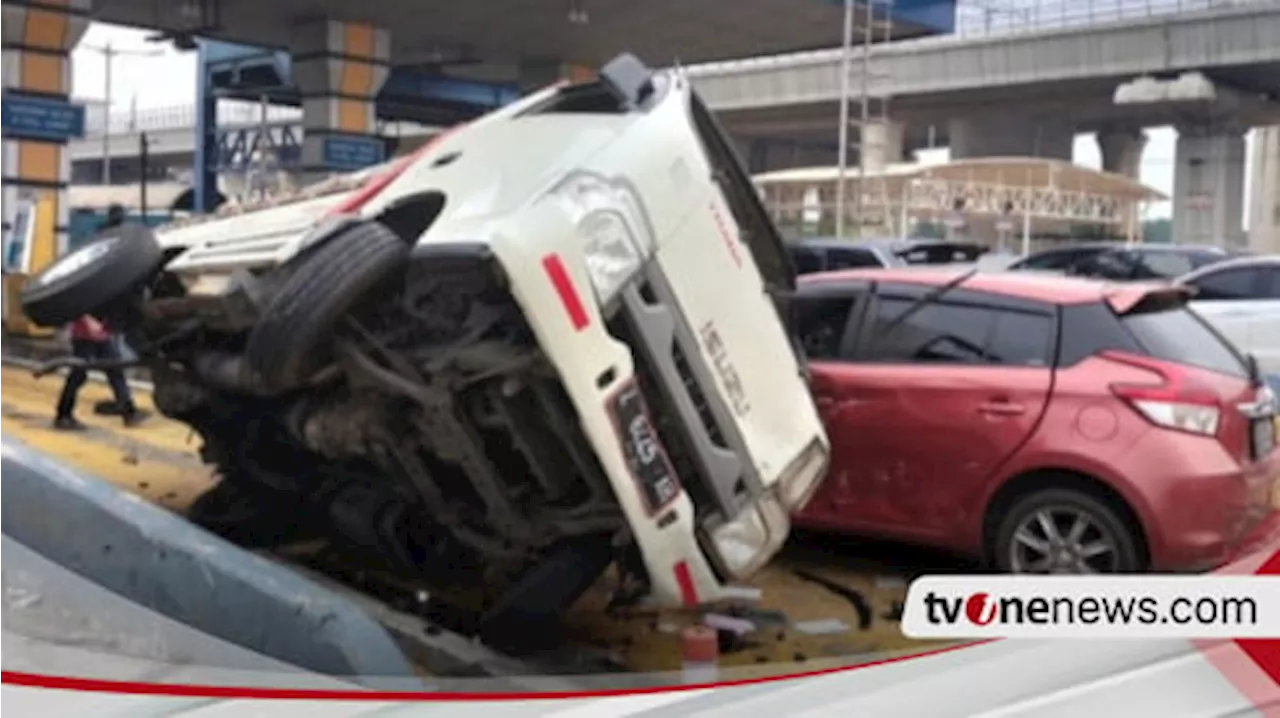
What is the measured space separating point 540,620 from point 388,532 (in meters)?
0.22

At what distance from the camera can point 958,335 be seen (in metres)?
1.97

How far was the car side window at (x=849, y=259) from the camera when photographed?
1834 mm

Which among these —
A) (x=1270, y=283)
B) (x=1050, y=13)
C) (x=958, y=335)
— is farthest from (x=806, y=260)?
(x=1270, y=283)

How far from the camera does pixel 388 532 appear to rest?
5.30 feet

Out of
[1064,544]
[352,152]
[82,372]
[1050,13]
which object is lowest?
[1064,544]

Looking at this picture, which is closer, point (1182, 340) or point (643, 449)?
point (643, 449)

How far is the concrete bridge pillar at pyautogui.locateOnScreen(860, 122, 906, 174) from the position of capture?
5.60ft

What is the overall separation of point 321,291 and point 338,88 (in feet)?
0.68

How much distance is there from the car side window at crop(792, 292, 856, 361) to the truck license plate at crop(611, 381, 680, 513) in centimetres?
31

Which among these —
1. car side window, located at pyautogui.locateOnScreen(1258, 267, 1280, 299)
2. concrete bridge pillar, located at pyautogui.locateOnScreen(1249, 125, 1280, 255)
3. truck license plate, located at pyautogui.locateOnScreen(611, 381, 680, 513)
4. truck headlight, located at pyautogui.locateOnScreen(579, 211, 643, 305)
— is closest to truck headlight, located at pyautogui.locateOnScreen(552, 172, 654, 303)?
truck headlight, located at pyautogui.locateOnScreen(579, 211, 643, 305)

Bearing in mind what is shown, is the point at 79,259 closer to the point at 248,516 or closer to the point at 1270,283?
the point at 248,516

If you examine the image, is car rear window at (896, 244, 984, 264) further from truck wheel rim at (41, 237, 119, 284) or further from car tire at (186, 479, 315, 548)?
truck wheel rim at (41, 237, 119, 284)

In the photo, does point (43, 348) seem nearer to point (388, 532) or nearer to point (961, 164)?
point (388, 532)

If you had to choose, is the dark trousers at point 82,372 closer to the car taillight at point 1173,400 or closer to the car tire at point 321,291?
the car tire at point 321,291
